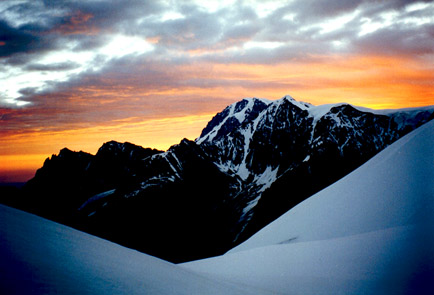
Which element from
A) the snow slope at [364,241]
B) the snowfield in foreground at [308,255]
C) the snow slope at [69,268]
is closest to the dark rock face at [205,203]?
the snow slope at [364,241]

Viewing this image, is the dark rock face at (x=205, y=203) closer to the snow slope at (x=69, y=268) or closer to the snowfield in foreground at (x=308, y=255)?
the snowfield in foreground at (x=308, y=255)

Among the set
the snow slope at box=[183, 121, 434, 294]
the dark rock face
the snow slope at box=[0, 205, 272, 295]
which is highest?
the snow slope at box=[0, 205, 272, 295]

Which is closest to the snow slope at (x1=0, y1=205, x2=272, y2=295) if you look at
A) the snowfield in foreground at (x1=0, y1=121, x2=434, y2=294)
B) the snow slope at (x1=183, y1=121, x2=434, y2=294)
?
the snowfield in foreground at (x1=0, y1=121, x2=434, y2=294)

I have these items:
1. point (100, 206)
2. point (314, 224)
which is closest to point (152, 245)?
point (100, 206)

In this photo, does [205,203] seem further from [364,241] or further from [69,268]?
[69,268]

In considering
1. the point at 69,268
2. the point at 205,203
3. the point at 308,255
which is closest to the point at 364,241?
the point at 308,255

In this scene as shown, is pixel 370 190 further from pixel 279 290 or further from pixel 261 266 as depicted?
pixel 279 290

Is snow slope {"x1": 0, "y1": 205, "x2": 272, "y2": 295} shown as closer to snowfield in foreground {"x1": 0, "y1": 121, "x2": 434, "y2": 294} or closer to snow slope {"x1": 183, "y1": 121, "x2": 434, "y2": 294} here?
snowfield in foreground {"x1": 0, "y1": 121, "x2": 434, "y2": 294}
